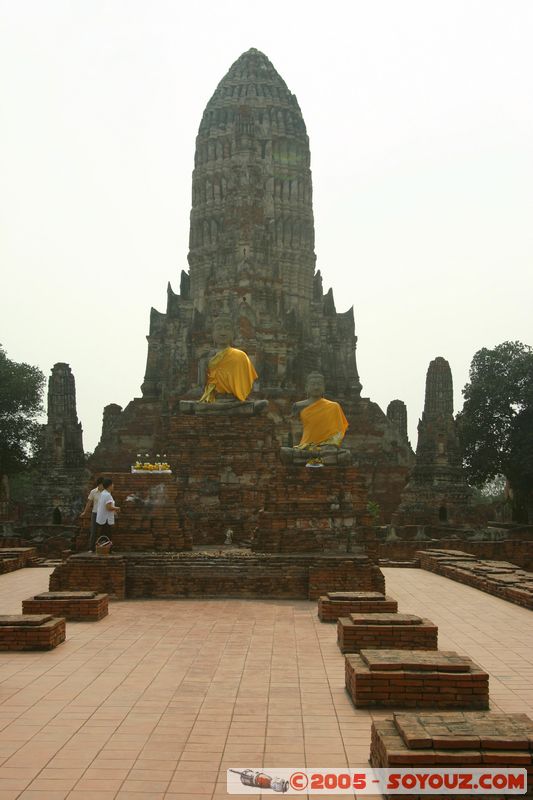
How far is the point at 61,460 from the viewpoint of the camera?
124ft

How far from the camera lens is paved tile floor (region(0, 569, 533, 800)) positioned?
550cm

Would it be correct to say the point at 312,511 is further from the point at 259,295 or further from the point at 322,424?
the point at 259,295

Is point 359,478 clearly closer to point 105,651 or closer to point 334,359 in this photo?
point 105,651

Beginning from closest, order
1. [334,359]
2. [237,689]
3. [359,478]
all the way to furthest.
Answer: [237,689], [359,478], [334,359]

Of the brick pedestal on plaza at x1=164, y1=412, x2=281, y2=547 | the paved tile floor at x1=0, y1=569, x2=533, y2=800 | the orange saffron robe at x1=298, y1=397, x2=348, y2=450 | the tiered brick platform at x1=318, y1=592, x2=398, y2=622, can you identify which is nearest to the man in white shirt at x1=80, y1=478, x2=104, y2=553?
the paved tile floor at x1=0, y1=569, x2=533, y2=800

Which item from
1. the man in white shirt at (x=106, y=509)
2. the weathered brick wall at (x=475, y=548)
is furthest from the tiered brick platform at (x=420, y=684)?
the weathered brick wall at (x=475, y=548)

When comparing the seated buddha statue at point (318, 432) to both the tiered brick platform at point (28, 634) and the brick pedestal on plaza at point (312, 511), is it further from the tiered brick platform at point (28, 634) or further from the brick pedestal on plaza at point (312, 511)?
the tiered brick platform at point (28, 634)

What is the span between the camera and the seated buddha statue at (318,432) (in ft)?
56.0

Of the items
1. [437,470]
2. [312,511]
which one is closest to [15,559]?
[312,511]

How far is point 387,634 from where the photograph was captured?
8.90m

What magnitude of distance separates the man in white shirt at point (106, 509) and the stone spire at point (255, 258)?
88.1 ft

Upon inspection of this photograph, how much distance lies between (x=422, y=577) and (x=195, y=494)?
192 inches

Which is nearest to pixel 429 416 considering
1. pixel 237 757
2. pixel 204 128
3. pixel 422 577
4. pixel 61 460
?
pixel 61 460

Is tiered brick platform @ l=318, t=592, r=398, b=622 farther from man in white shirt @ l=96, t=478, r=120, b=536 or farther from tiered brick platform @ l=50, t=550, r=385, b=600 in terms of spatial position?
man in white shirt @ l=96, t=478, r=120, b=536
